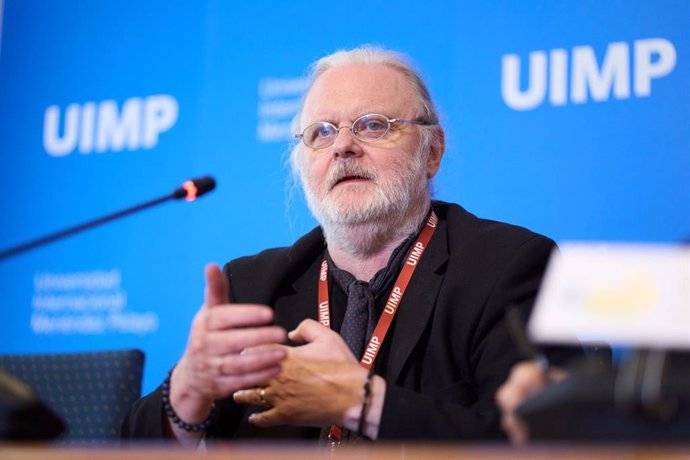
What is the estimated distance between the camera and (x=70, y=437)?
7.34ft

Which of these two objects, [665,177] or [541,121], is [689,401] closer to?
[665,177]

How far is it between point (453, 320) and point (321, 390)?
46cm

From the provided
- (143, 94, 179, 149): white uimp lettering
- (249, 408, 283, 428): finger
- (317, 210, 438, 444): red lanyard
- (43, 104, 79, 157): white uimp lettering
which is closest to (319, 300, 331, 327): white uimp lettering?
(317, 210, 438, 444): red lanyard

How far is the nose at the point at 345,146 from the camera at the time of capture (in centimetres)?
235

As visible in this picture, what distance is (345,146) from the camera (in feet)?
7.70

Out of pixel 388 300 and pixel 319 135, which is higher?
pixel 319 135

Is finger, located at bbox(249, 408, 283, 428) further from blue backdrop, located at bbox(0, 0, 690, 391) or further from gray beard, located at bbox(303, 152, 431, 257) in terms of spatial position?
blue backdrop, located at bbox(0, 0, 690, 391)

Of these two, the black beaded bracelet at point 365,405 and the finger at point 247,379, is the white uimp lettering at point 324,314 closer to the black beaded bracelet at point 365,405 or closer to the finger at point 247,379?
the black beaded bracelet at point 365,405

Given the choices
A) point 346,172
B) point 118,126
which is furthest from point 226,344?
point 118,126

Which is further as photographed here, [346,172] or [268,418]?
[346,172]

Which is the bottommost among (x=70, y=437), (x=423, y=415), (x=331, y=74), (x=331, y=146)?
(x=70, y=437)

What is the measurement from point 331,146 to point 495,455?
1.69 meters

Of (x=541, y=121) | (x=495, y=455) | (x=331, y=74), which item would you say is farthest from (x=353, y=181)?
(x=495, y=455)

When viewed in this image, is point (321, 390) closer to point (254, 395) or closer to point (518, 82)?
point (254, 395)
